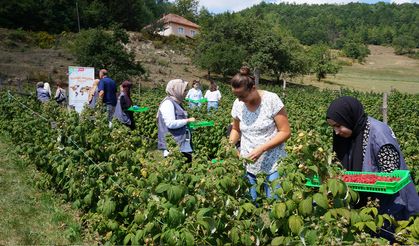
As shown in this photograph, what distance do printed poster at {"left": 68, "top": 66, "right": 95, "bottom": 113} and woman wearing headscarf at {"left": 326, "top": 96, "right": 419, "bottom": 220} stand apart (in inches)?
352

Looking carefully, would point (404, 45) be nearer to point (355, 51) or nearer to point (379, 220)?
point (355, 51)

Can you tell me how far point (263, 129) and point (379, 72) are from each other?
69488 millimetres

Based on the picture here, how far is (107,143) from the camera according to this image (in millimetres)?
4535

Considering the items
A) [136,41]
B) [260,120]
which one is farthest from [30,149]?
[136,41]

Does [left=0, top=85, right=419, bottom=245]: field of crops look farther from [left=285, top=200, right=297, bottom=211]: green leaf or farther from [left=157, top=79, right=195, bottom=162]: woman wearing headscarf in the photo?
[left=157, top=79, right=195, bottom=162]: woman wearing headscarf

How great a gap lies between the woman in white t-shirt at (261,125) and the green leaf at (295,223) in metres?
1.37

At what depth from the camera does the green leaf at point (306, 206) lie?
2025 millimetres

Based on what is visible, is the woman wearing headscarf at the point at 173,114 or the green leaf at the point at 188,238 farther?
the woman wearing headscarf at the point at 173,114

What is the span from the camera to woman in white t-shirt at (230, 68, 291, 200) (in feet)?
11.3

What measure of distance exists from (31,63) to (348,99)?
29901 mm

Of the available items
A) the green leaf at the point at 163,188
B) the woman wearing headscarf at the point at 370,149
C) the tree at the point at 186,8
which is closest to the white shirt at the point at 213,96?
the woman wearing headscarf at the point at 370,149

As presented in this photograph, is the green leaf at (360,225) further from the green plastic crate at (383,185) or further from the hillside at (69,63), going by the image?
the hillside at (69,63)

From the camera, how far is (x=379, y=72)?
220 ft

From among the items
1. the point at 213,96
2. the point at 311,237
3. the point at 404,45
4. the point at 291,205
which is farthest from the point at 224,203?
the point at 404,45
